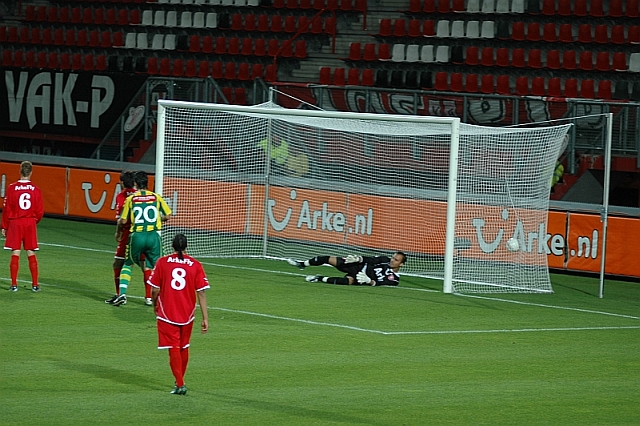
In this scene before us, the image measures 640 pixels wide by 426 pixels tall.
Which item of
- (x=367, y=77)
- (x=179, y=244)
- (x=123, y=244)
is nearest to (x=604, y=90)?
(x=367, y=77)

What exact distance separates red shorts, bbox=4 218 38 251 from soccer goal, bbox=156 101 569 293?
2.46 metres

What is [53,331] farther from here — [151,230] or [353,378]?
[353,378]

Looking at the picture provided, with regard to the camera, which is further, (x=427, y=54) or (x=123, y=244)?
(x=427, y=54)

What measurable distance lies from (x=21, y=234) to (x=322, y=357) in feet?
16.1

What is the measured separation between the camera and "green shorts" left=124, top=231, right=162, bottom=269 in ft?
43.6

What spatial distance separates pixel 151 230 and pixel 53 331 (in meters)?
1.93

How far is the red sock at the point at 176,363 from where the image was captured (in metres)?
9.16

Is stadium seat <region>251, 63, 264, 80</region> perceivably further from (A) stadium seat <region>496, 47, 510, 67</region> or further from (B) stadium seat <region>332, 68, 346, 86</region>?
(A) stadium seat <region>496, 47, 510, 67</region>

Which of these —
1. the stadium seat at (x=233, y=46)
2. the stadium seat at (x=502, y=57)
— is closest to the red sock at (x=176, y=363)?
the stadium seat at (x=502, y=57)

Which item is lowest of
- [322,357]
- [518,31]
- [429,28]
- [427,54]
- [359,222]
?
[322,357]

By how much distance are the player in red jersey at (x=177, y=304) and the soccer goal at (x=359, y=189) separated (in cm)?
700

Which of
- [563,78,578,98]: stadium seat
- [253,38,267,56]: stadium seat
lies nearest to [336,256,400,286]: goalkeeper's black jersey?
[563,78,578,98]: stadium seat

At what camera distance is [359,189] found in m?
18.7

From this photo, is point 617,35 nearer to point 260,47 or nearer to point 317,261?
point 260,47
